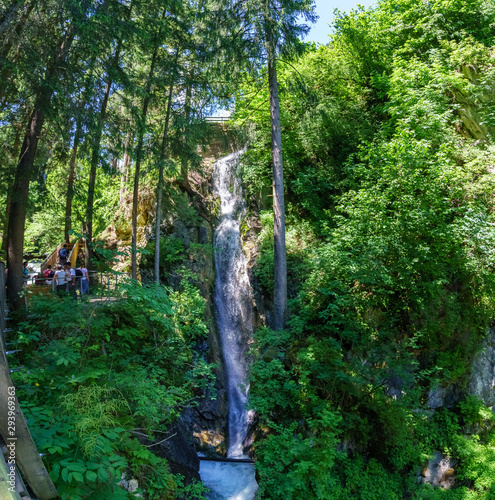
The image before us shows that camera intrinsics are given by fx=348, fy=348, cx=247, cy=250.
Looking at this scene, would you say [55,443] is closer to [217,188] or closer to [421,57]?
[217,188]

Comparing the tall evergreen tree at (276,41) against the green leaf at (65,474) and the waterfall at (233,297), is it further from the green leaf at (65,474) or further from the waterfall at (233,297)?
the green leaf at (65,474)

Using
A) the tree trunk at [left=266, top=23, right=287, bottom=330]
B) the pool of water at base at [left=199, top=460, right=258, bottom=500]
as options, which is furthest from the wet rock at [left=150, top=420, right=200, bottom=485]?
the tree trunk at [left=266, top=23, right=287, bottom=330]

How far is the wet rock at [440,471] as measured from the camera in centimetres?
998

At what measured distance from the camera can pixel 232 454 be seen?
11.5m

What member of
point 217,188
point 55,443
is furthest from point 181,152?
point 55,443

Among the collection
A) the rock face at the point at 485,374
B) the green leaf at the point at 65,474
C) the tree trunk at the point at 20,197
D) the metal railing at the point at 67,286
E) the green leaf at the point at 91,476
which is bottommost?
the rock face at the point at 485,374

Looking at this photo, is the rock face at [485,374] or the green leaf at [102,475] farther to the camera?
the rock face at [485,374]

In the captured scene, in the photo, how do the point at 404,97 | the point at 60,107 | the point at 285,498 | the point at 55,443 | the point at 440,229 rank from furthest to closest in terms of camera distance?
1. the point at 404,97
2. the point at 440,229
3. the point at 60,107
4. the point at 285,498
5. the point at 55,443

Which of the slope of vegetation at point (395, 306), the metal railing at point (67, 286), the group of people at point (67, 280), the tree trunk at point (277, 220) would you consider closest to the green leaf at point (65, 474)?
the metal railing at point (67, 286)

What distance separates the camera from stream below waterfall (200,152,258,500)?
1016 centimetres

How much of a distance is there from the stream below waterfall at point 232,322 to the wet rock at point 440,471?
4.99 m

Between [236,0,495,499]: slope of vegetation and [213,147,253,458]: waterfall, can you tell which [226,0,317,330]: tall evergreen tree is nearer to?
[236,0,495,499]: slope of vegetation

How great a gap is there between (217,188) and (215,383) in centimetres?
956

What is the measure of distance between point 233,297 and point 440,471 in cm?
910
